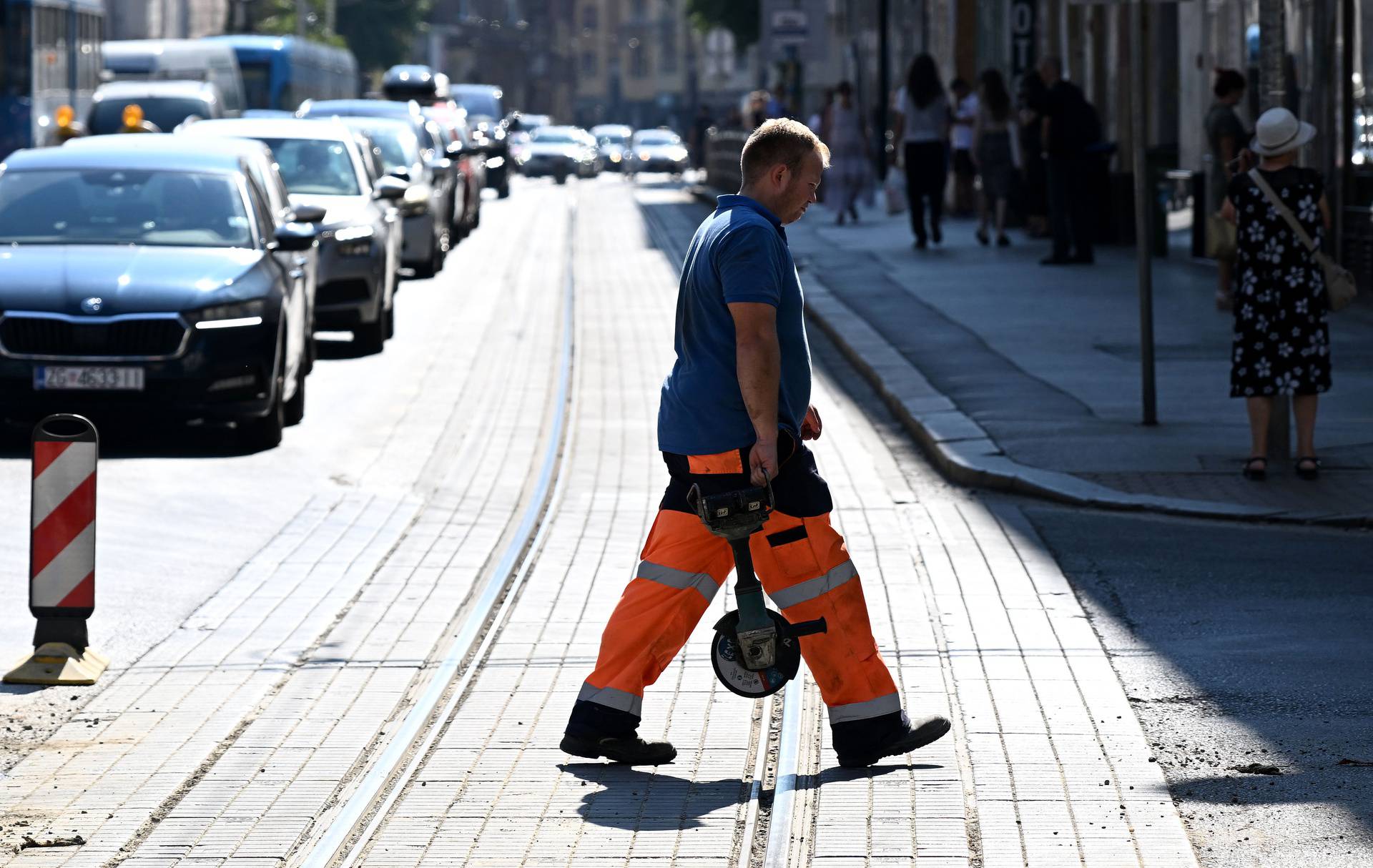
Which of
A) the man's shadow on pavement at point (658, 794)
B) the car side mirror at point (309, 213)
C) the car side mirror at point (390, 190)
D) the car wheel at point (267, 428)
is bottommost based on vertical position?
the man's shadow on pavement at point (658, 794)

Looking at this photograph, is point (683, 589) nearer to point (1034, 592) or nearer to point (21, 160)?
point (1034, 592)

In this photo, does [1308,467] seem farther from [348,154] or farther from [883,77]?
[883,77]

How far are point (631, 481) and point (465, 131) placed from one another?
2604 cm

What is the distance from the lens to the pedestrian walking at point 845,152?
91.8 ft

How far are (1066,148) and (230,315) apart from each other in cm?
1101

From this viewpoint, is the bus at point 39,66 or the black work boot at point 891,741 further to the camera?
the bus at point 39,66

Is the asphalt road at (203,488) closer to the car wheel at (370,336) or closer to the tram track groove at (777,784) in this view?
the car wheel at (370,336)

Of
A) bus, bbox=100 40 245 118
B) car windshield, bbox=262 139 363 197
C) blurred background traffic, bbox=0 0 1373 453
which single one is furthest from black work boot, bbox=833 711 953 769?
bus, bbox=100 40 245 118

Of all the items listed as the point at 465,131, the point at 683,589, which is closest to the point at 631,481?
the point at 683,589

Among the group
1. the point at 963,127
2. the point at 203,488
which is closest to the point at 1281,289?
the point at 203,488

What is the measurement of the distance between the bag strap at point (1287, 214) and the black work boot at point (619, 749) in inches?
203

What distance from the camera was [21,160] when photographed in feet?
42.8

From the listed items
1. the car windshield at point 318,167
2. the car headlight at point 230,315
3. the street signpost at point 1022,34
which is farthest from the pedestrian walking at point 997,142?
the car headlight at point 230,315

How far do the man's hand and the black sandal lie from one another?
525 centimetres
